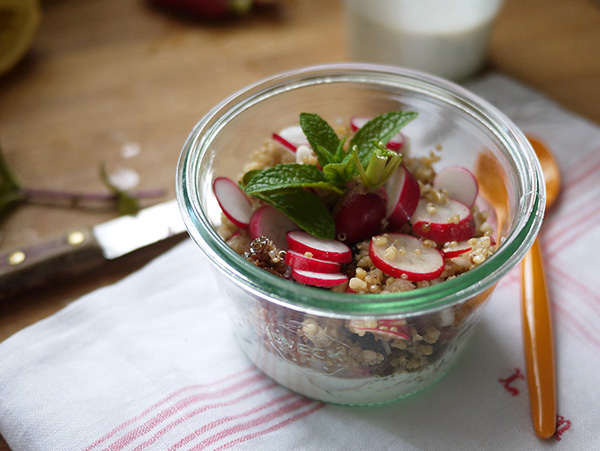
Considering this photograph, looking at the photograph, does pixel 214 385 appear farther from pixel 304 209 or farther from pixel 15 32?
pixel 15 32

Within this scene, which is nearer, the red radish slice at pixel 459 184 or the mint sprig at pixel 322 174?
the mint sprig at pixel 322 174

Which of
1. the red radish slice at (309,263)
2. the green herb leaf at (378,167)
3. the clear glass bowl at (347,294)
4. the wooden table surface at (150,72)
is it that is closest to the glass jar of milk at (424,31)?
the wooden table surface at (150,72)

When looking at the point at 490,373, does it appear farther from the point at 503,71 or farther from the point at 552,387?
the point at 503,71

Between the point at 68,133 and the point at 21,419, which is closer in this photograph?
the point at 21,419

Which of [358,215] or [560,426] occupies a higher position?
[358,215]

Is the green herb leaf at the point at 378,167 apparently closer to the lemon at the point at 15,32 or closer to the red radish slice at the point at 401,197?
the red radish slice at the point at 401,197

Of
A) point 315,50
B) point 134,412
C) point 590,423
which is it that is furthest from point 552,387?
point 315,50

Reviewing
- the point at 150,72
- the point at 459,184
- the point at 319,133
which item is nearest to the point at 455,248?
the point at 459,184
